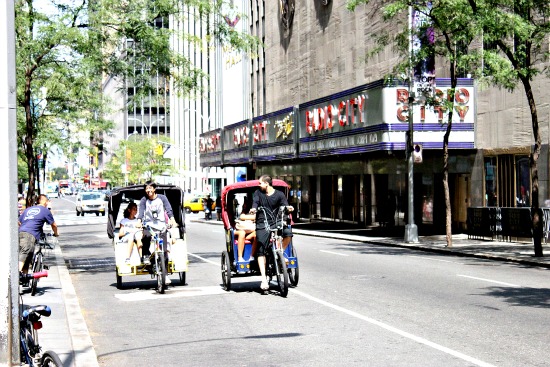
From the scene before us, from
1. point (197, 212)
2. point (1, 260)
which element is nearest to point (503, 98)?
point (1, 260)

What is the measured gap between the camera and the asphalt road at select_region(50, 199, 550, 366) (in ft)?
31.8

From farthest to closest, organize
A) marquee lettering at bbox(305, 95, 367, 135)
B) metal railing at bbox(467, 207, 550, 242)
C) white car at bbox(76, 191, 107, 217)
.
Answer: white car at bbox(76, 191, 107, 217)
marquee lettering at bbox(305, 95, 367, 135)
metal railing at bbox(467, 207, 550, 242)

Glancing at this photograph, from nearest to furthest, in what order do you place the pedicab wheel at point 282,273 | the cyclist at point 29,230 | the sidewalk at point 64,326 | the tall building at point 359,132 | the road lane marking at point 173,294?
1. the sidewalk at point 64,326
2. the pedicab wheel at point 282,273
3. the cyclist at point 29,230
4. the road lane marking at point 173,294
5. the tall building at point 359,132

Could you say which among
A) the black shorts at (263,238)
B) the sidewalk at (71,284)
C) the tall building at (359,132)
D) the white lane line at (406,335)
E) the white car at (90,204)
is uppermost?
the tall building at (359,132)

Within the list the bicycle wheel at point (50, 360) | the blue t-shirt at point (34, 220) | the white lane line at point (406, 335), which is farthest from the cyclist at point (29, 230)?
the bicycle wheel at point (50, 360)

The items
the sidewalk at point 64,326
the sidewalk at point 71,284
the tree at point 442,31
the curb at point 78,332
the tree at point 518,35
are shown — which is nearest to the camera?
the curb at point 78,332

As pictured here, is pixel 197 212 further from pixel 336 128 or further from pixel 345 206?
pixel 336 128

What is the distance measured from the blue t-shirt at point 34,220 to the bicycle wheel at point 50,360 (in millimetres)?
9590

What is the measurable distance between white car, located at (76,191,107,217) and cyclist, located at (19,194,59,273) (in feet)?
189

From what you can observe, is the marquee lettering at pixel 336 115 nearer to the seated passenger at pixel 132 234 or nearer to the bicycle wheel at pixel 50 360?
the seated passenger at pixel 132 234

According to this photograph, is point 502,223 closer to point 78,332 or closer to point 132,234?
point 132,234

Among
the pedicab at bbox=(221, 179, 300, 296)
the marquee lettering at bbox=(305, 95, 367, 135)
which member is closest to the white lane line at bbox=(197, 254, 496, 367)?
the pedicab at bbox=(221, 179, 300, 296)

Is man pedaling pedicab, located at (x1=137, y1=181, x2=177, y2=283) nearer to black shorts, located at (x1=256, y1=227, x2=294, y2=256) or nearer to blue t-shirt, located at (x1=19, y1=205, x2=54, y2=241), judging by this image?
→ blue t-shirt, located at (x1=19, y1=205, x2=54, y2=241)

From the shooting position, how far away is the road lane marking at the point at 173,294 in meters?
15.7
